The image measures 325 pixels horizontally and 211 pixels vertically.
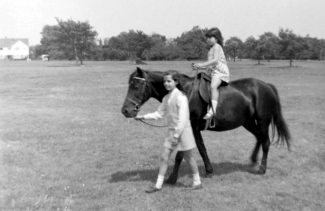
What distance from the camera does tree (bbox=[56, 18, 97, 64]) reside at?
6925 cm

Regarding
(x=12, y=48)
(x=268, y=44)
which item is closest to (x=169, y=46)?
(x=268, y=44)

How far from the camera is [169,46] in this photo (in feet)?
284

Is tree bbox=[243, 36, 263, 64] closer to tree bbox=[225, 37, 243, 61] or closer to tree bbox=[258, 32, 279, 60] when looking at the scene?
tree bbox=[258, 32, 279, 60]

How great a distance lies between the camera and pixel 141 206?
561 centimetres

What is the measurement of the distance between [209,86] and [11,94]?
1778cm

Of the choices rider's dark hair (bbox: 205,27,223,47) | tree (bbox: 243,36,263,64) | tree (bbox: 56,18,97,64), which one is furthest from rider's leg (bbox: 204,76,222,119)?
tree (bbox: 56,18,97,64)

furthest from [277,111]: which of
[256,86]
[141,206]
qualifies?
[141,206]

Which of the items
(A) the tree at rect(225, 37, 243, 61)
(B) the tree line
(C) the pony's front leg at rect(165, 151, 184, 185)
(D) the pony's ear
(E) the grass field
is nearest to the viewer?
(E) the grass field

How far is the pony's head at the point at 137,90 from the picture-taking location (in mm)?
6066

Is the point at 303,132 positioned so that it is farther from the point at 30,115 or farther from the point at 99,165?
the point at 30,115

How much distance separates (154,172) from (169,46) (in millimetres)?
80735

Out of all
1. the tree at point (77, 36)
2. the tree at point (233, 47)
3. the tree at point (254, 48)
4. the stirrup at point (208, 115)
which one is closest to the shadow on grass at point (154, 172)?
the stirrup at point (208, 115)

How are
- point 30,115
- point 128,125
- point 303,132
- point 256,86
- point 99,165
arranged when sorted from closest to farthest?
point 256,86 → point 99,165 → point 303,132 → point 128,125 → point 30,115

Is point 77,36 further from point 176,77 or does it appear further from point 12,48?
point 12,48
